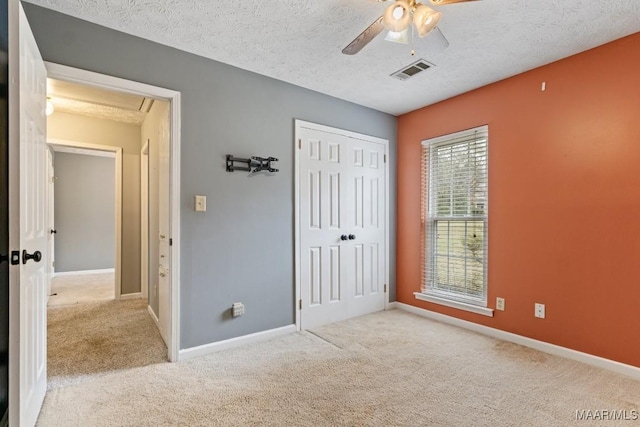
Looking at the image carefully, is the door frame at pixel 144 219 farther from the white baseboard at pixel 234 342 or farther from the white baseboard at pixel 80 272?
the white baseboard at pixel 80 272

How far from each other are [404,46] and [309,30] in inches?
29.3

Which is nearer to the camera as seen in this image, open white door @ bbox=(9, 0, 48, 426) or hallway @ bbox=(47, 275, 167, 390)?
open white door @ bbox=(9, 0, 48, 426)

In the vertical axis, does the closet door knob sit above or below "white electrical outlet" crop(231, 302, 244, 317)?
above

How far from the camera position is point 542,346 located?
277cm

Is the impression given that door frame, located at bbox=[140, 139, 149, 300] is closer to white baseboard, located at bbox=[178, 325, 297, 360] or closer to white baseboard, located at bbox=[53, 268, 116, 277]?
white baseboard, located at bbox=[178, 325, 297, 360]

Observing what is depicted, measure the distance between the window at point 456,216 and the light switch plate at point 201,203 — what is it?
2457mm

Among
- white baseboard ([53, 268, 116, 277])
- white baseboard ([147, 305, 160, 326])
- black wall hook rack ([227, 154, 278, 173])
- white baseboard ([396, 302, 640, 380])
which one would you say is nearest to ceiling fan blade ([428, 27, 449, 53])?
black wall hook rack ([227, 154, 278, 173])

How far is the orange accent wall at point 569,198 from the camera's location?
235 centimetres

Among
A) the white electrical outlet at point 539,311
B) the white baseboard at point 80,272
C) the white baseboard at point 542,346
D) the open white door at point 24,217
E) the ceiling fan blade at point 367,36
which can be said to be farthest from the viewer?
the white baseboard at point 80,272

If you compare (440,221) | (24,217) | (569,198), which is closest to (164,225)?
(24,217)

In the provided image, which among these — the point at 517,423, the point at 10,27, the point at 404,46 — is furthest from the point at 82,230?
the point at 517,423

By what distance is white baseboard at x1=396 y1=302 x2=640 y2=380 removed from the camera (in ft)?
7.69

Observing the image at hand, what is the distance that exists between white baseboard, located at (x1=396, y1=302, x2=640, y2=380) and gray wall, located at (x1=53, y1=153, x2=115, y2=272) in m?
6.44

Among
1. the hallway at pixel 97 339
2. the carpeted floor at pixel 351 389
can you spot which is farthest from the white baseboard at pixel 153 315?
the carpeted floor at pixel 351 389
